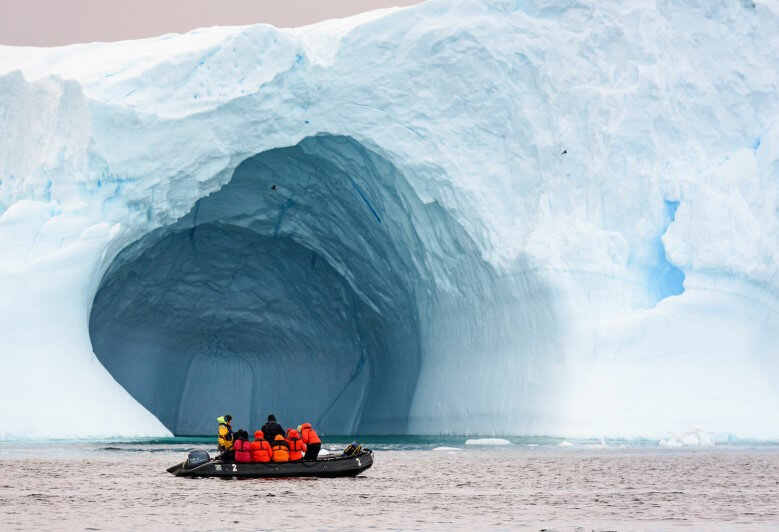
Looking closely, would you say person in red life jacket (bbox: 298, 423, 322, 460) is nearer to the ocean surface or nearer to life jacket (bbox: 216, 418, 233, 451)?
the ocean surface

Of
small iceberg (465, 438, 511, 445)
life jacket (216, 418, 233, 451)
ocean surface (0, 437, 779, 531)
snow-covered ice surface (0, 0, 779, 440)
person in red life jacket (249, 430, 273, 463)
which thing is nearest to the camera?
ocean surface (0, 437, 779, 531)

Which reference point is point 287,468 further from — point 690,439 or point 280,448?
point 690,439

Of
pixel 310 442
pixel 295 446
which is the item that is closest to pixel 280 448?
pixel 295 446

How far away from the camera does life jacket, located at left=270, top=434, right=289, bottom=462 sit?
13914mm

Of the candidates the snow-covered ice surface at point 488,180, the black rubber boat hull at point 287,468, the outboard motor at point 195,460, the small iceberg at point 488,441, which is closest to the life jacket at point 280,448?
the black rubber boat hull at point 287,468

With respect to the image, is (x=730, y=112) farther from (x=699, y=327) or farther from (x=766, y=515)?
(x=766, y=515)

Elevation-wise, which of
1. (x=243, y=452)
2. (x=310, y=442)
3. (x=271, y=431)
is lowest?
(x=243, y=452)

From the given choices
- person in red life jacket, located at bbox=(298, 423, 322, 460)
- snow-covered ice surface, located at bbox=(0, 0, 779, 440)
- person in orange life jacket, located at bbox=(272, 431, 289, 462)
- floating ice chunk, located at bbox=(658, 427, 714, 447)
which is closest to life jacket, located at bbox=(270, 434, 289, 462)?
person in orange life jacket, located at bbox=(272, 431, 289, 462)

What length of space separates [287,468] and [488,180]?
8868 mm

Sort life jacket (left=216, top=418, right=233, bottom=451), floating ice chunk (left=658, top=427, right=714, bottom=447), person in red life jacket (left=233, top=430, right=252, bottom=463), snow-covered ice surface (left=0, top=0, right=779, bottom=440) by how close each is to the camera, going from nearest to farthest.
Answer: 1. person in red life jacket (left=233, top=430, right=252, bottom=463)
2. life jacket (left=216, top=418, right=233, bottom=451)
3. floating ice chunk (left=658, top=427, right=714, bottom=447)
4. snow-covered ice surface (left=0, top=0, right=779, bottom=440)

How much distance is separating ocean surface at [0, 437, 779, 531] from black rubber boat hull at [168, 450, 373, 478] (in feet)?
0.47

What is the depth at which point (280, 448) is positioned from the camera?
1395 centimetres

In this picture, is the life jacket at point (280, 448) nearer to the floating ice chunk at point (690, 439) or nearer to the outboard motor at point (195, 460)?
the outboard motor at point (195, 460)

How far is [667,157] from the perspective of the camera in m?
20.9
